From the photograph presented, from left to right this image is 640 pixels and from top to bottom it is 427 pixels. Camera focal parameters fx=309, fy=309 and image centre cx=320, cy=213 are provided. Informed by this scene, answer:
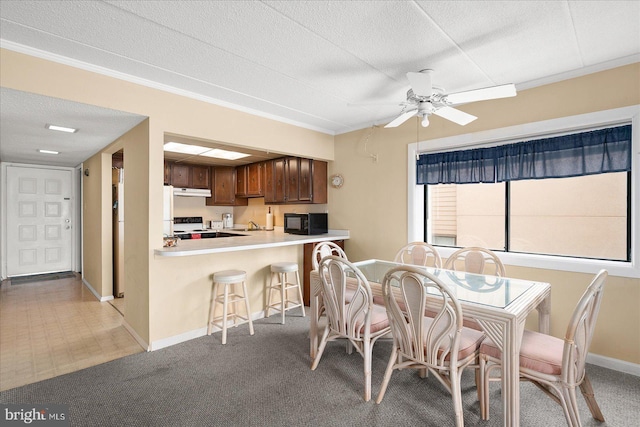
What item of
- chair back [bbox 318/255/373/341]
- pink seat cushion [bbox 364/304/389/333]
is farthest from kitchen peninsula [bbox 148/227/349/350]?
pink seat cushion [bbox 364/304/389/333]

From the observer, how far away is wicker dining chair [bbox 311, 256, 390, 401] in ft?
7.08

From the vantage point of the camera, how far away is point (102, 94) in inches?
100

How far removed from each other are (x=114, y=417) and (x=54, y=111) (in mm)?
2489

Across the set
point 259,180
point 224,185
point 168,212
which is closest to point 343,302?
point 168,212

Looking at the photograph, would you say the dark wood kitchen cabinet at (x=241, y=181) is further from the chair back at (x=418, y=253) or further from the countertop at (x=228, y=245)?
the chair back at (x=418, y=253)

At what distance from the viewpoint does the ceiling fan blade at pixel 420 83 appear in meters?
2.02

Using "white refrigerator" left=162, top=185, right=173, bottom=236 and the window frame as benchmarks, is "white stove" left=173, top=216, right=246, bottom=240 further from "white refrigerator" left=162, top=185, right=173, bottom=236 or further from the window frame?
the window frame

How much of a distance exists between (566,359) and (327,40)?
237 cm

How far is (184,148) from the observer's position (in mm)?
4180

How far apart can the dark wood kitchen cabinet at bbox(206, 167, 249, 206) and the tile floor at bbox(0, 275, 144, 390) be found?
2.38 meters

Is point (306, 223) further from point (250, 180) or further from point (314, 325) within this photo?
point (314, 325)

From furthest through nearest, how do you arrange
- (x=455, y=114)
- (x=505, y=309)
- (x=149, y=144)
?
1. (x=149, y=144)
2. (x=455, y=114)
3. (x=505, y=309)

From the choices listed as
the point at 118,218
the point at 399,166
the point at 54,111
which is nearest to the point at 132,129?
the point at 54,111

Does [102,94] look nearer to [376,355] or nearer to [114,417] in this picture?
[114,417]
